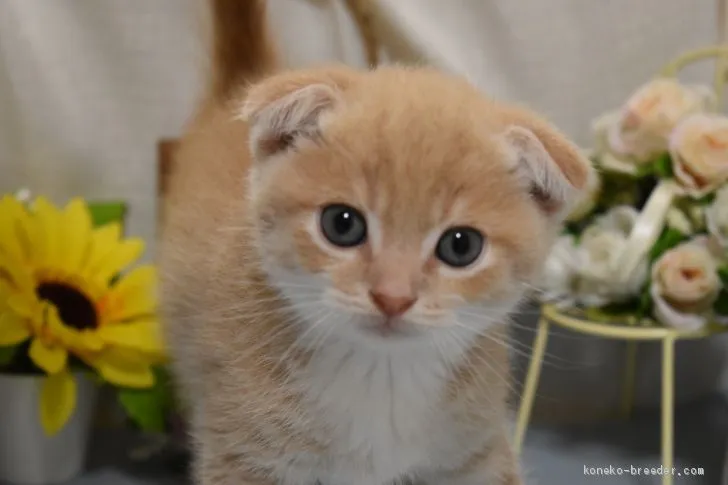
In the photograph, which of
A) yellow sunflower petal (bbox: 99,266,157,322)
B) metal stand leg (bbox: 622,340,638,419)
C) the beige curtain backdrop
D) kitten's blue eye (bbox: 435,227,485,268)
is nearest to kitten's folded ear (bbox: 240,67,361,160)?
kitten's blue eye (bbox: 435,227,485,268)

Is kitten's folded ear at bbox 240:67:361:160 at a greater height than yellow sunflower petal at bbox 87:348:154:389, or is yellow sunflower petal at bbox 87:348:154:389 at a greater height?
kitten's folded ear at bbox 240:67:361:160

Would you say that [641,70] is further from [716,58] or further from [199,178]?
[199,178]

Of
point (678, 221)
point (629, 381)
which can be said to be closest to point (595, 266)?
point (678, 221)

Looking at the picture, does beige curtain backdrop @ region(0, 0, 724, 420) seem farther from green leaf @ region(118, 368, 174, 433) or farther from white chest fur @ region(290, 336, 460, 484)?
white chest fur @ region(290, 336, 460, 484)

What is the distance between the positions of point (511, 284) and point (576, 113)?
649mm

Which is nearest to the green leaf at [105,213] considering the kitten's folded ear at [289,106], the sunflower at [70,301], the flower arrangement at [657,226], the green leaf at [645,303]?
the sunflower at [70,301]

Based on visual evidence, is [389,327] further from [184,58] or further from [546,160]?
[184,58]

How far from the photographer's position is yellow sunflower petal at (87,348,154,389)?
0.98 metres

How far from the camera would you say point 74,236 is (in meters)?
0.98

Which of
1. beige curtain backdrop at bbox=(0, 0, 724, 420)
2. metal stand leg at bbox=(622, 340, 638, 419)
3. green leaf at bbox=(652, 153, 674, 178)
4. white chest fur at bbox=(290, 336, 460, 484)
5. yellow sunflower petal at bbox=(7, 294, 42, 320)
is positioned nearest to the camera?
white chest fur at bbox=(290, 336, 460, 484)

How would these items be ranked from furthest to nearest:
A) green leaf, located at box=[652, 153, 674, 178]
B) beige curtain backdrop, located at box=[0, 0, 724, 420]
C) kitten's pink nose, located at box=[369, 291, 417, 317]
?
beige curtain backdrop, located at box=[0, 0, 724, 420]
green leaf, located at box=[652, 153, 674, 178]
kitten's pink nose, located at box=[369, 291, 417, 317]

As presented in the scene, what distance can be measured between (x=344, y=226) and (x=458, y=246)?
90 mm

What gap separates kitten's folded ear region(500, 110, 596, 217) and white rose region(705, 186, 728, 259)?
0.39 metres

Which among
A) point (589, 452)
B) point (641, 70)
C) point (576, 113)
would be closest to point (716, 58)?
point (641, 70)
